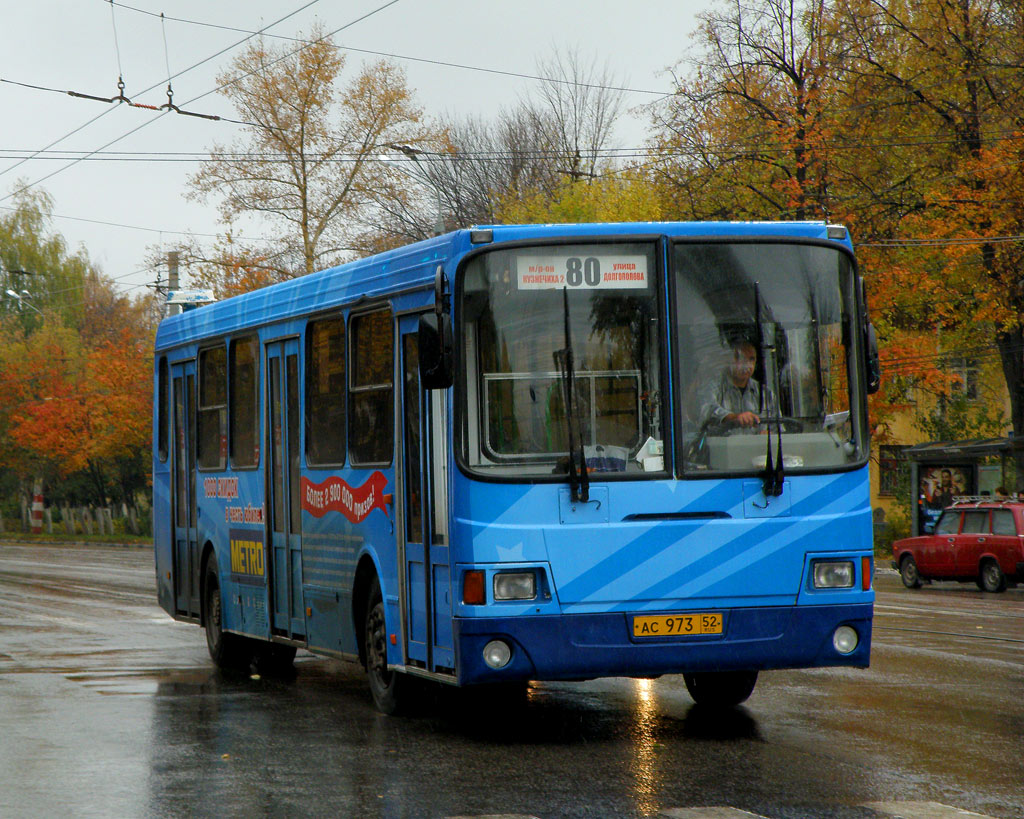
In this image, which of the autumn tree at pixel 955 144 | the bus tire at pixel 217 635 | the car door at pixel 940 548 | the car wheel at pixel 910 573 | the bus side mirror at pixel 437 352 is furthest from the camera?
the autumn tree at pixel 955 144

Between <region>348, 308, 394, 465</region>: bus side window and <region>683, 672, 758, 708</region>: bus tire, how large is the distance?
2465 mm

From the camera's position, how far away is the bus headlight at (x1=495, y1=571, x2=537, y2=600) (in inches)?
332

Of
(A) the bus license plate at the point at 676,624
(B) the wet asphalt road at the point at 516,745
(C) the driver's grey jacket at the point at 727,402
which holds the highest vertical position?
(C) the driver's grey jacket at the point at 727,402

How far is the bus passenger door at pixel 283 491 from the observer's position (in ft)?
37.3

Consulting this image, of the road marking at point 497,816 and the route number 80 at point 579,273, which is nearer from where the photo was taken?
the road marking at point 497,816

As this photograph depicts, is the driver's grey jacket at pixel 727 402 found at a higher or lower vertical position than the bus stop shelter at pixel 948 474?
higher

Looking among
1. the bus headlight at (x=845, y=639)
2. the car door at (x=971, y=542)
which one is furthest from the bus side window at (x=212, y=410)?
the car door at (x=971, y=542)

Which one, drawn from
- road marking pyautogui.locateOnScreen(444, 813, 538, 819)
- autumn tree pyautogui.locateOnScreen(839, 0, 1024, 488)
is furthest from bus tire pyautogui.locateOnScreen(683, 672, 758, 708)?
autumn tree pyautogui.locateOnScreen(839, 0, 1024, 488)

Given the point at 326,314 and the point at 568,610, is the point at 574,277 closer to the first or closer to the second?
the point at 568,610

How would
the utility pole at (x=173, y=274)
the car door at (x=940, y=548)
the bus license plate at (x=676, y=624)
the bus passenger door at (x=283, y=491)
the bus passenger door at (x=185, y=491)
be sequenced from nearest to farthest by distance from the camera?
the bus license plate at (x=676, y=624) → the bus passenger door at (x=283, y=491) → the bus passenger door at (x=185, y=491) → the car door at (x=940, y=548) → the utility pole at (x=173, y=274)

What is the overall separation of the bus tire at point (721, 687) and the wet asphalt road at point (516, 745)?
133 millimetres

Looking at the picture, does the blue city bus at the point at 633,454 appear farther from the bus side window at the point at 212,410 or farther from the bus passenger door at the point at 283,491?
the bus side window at the point at 212,410

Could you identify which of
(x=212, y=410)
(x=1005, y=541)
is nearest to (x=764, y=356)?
(x=212, y=410)

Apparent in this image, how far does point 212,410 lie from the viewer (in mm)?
13297
